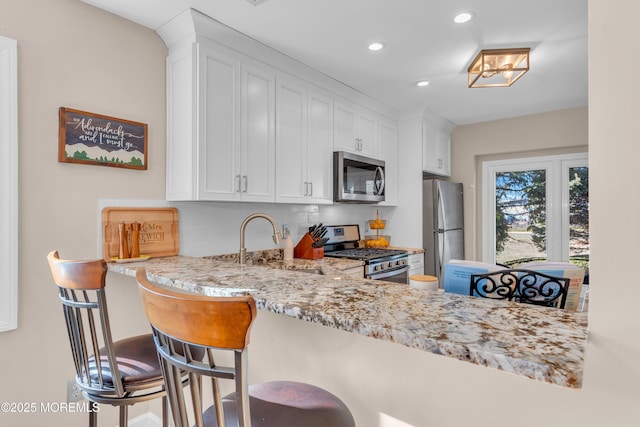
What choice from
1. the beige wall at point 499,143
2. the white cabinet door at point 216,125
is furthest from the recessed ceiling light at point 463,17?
the beige wall at point 499,143

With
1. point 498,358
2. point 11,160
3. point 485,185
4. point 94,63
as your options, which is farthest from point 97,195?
point 485,185

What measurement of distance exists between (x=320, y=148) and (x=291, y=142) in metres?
0.36

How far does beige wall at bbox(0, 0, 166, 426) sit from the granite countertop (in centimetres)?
99

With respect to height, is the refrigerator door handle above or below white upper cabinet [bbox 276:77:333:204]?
below

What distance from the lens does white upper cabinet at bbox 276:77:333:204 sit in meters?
2.67

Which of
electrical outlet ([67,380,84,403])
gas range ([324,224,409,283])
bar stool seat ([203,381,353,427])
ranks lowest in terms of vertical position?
electrical outlet ([67,380,84,403])

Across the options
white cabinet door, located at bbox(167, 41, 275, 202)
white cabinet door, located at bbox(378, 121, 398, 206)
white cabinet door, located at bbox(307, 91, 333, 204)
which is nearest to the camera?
white cabinet door, located at bbox(167, 41, 275, 202)

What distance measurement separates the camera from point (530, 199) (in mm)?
4328

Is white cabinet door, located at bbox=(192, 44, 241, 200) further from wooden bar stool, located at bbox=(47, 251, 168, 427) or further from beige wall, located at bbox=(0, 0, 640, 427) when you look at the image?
wooden bar stool, located at bbox=(47, 251, 168, 427)

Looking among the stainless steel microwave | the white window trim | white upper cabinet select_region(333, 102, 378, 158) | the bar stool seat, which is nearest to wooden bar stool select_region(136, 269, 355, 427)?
the bar stool seat

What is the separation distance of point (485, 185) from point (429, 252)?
4.34ft

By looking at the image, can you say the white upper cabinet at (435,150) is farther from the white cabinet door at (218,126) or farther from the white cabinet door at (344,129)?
the white cabinet door at (218,126)

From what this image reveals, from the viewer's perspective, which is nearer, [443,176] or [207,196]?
[207,196]

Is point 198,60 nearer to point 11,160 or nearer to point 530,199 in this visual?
point 11,160
